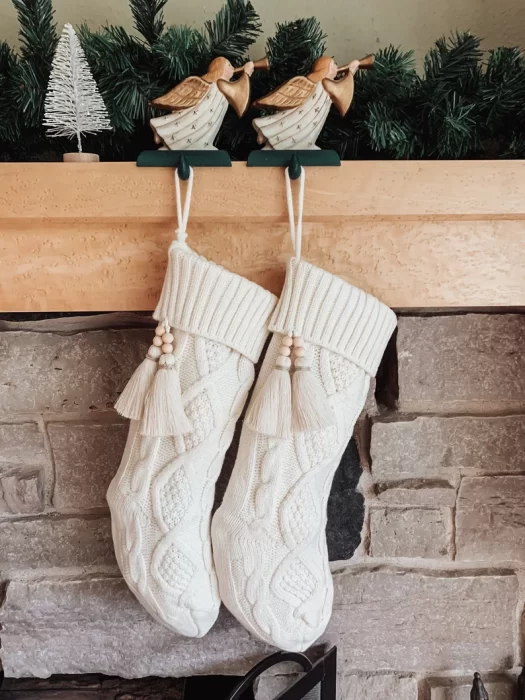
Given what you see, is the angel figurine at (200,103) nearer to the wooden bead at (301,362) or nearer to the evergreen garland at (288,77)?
the evergreen garland at (288,77)

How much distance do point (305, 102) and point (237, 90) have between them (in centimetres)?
8

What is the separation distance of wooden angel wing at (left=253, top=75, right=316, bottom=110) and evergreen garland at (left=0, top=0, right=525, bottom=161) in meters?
0.07

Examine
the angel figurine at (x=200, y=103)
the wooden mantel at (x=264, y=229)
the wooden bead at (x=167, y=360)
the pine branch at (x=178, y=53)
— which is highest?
the pine branch at (x=178, y=53)

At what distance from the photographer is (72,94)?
69 centimetres

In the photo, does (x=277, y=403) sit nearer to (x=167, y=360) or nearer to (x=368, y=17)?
(x=167, y=360)

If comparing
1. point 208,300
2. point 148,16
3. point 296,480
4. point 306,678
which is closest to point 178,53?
point 148,16

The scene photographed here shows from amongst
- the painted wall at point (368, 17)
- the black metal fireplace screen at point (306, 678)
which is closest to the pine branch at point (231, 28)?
the painted wall at point (368, 17)

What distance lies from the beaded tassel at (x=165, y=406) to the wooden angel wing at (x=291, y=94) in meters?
0.33

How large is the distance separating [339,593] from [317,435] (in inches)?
13.1

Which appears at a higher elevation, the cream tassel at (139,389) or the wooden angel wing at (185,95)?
the wooden angel wing at (185,95)

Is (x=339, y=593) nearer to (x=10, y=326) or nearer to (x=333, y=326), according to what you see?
(x=333, y=326)

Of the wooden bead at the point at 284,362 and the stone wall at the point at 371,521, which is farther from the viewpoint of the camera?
the stone wall at the point at 371,521

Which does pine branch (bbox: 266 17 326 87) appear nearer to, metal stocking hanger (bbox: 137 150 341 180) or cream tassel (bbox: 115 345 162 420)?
metal stocking hanger (bbox: 137 150 341 180)

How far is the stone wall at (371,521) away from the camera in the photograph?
852 mm
